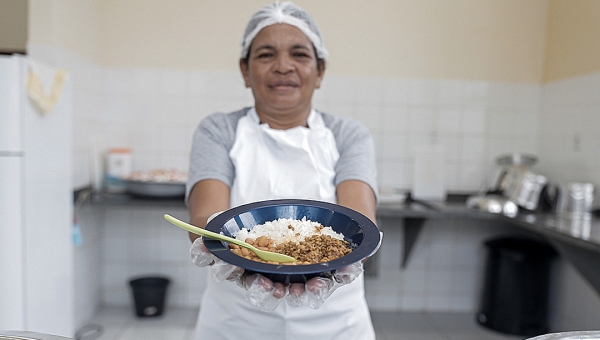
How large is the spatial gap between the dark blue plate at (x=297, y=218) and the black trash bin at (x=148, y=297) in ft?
7.03

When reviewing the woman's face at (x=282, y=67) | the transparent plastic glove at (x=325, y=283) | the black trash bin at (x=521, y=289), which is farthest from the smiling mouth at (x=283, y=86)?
the black trash bin at (x=521, y=289)

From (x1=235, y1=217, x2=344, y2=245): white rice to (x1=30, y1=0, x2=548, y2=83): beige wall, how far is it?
2.20 meters

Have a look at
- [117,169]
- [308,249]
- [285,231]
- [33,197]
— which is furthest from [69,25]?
[308,249]

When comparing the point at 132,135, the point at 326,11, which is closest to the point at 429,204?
the point at 326,11

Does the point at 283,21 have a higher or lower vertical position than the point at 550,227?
higher

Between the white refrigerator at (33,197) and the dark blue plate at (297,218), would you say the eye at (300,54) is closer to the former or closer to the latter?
the dark blue plate at (297,218)

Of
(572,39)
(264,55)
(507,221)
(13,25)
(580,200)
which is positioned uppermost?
(572,39)

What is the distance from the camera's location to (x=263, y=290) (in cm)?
81

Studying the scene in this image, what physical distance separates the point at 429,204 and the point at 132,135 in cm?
210

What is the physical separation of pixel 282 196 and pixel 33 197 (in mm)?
1221

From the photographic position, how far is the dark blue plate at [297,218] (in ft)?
2.57

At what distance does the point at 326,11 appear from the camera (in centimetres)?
304

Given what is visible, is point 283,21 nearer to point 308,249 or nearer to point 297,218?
point 297,218

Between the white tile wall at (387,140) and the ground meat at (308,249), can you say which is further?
the white tile wall at (387,140)
